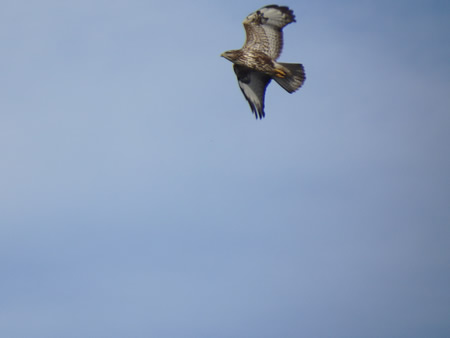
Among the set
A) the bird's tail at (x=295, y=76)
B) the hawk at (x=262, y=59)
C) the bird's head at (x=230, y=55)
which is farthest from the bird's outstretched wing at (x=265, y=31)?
the bird's tail at (x=295, y=76)

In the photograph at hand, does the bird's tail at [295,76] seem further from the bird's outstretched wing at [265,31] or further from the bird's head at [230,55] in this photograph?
the bird's head at [230,55]

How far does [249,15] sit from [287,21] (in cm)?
99

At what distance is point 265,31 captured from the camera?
22.6 meters

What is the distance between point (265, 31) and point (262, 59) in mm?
785

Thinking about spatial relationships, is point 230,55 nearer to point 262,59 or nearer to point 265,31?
point 262,59

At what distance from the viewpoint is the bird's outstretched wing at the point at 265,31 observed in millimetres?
22406

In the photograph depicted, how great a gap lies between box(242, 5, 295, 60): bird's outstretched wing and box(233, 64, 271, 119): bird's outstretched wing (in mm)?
595

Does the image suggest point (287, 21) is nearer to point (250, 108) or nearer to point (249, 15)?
point (249, 15)

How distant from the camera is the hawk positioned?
72.6ft

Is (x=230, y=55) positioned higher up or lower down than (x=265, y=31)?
lower down

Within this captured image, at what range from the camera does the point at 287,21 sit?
22344 millimetres

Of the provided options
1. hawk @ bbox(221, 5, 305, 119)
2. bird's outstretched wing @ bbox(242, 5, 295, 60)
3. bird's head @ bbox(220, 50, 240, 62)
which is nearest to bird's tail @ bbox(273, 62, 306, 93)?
hawk @ bbox(221, 5, 305, 119)

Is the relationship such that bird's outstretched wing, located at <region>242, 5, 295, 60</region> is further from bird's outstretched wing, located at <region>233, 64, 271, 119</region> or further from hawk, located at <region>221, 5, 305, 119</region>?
bird's outstretched wing, located at <region>233, 64, 271, 119</region>

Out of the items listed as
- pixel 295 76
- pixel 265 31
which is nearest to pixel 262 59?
pixel 265 31
